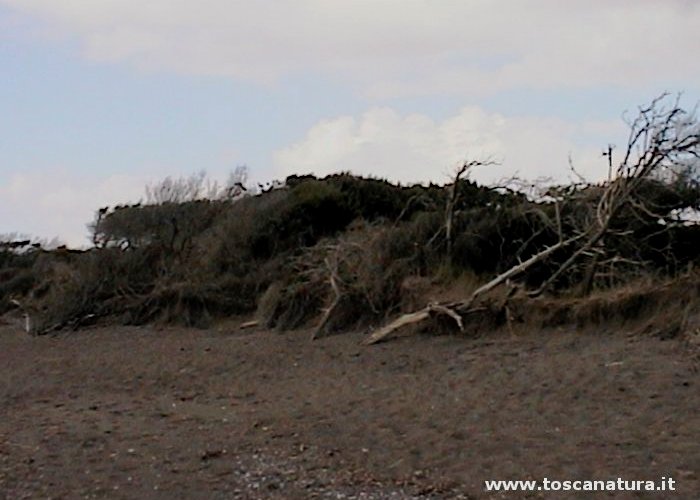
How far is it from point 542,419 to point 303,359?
633 cm

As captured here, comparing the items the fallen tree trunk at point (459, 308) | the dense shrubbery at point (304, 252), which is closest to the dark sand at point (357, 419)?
the fallen tree trunk at point (459, 308)

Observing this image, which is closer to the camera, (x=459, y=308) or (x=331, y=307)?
(x=459, y=308)

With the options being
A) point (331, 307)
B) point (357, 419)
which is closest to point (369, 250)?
point (331, 307)

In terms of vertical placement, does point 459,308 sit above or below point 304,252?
below

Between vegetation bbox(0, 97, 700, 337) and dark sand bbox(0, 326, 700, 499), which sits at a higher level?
vegetation bbox(0, 97, 700, 337)

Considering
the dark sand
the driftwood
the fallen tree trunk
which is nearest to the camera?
the dark sand

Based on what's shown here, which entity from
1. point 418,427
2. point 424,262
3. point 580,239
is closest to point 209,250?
point 424,262

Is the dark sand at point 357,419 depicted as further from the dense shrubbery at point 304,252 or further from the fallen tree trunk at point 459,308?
the dense shrubbery at point 304,252

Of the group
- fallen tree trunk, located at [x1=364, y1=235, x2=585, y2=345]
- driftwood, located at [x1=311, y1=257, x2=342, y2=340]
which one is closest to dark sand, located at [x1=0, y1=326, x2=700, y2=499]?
fallen tree trunk, located at [x1=364, y1=235, x2=585, y2=345]

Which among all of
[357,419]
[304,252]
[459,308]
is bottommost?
[357,419]

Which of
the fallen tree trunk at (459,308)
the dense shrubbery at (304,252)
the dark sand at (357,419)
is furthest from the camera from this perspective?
the dense shrubbery at (304,252)

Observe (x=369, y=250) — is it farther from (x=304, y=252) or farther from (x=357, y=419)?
(x=357, y=419)

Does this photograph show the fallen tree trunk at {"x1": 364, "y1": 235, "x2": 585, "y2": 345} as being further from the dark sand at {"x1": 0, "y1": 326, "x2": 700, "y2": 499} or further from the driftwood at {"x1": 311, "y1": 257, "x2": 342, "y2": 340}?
the driftwood at {"x1": 311, "y1": 257, "x2": 342, "y2": 340}

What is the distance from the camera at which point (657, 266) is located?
17984 mm
